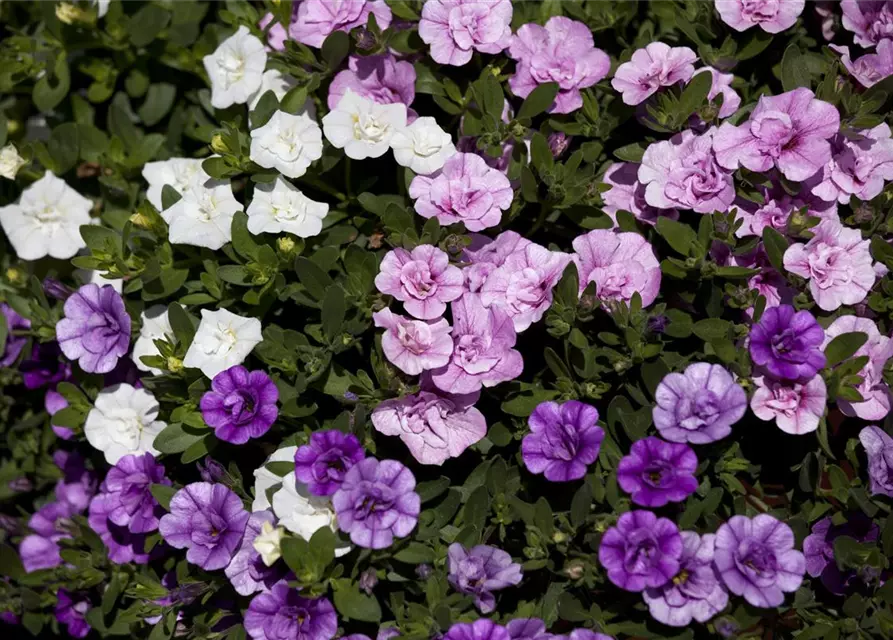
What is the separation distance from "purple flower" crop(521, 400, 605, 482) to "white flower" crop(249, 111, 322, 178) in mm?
920

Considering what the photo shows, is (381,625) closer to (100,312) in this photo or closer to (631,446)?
(631,446)

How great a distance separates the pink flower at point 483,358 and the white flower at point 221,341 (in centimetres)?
50

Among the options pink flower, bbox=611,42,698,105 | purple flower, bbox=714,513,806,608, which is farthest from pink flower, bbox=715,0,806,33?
purple flower, bbox=714,513,806,608

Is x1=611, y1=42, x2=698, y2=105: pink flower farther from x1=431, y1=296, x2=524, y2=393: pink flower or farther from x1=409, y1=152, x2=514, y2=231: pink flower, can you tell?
x1=431, y1=296, x2=524, y2=393: pink flower

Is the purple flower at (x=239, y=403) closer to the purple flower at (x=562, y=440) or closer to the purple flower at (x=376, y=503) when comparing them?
the purple flower at (x=376, y=503)

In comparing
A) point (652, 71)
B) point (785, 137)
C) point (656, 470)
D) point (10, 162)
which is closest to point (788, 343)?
point (656, 470)

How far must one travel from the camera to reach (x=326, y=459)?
6.44 feet

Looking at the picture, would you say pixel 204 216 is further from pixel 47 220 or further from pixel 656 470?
pixel 656 470

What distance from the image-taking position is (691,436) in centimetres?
193

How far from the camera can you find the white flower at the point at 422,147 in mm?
2252

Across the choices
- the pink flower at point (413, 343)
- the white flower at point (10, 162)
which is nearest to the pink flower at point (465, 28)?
the pink flower at point (413, 343)

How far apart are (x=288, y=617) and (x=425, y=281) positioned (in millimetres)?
862

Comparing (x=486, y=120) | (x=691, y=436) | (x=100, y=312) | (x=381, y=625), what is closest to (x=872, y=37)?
(x=486, y=120)

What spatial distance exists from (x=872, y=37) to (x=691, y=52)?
531mm
